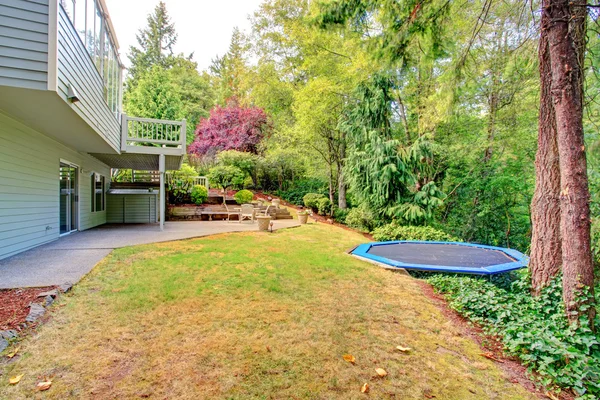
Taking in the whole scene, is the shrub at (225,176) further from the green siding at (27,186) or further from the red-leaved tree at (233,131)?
the green siding at (27,186)

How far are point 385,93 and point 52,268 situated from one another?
11.0 metres

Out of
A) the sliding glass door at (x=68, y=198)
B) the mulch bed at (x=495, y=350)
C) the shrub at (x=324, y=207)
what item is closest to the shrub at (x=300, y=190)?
the shrub at (x=324, y=207)

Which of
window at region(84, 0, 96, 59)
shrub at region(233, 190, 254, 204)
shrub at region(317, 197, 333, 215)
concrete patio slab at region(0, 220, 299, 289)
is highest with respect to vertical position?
window at region(84, 0, 96, 59)

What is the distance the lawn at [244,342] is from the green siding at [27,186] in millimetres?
1988

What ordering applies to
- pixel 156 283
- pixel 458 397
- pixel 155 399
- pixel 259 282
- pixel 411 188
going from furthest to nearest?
pixel 411 188 → pixel 259 282 → pixel 156 283 → pixel 458 397 → pixel 155 399

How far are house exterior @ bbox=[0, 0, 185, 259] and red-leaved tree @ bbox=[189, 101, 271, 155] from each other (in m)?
9.75

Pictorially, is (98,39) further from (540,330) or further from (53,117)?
(540,330)

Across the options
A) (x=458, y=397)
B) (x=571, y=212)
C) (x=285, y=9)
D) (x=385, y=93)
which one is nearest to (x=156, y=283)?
(x=458, y=397)

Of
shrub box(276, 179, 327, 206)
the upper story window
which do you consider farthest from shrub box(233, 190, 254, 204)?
the upper story window

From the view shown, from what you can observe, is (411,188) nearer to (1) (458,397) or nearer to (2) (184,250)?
(2) (184,250)

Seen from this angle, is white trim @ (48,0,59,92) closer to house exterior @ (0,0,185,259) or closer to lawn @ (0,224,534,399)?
house exterior @ (0,0,185,259)

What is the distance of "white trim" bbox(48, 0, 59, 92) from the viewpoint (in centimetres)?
366

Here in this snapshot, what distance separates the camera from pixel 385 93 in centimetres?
1086

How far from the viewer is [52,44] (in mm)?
3684
